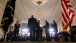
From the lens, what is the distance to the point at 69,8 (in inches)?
245

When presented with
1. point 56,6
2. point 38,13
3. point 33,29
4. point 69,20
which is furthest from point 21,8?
point 69,20

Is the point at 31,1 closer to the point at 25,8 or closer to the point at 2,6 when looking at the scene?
the point at 25,8

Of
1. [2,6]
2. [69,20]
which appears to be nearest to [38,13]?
[2,6]

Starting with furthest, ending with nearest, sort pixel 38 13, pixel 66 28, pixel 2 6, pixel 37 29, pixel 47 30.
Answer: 1. pixel 38 13
2. pixel 2 6
3. pixel 47 30
4. pixel 37 29
5. pixel 66 28

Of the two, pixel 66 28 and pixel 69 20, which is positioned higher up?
pixel 69 20

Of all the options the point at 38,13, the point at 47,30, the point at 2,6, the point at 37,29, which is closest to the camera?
the point at 37,29

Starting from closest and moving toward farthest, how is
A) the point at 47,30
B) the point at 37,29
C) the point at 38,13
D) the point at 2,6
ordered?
the point at 37,29
the point at 47,30
the point at 2,6
the point at 38,13

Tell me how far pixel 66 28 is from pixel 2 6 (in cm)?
640

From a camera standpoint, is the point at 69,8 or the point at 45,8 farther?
the point at 45,8

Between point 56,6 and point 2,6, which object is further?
point 56,6

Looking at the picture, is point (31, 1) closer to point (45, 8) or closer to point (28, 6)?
point (28, 6)

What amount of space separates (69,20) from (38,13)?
7.12 metres

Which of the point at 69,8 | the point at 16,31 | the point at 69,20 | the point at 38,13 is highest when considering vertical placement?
the point at 38,13

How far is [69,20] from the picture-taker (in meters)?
5.89
